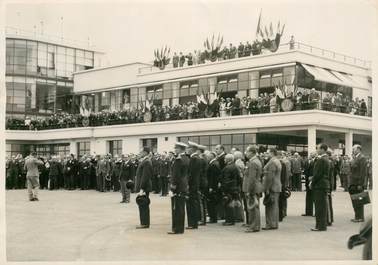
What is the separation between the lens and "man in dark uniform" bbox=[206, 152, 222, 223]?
38.7 ft

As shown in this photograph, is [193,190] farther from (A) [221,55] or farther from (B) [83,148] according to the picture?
(B) [83,148]

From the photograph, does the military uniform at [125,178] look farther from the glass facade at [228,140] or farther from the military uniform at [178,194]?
the glass facade at [228,140]

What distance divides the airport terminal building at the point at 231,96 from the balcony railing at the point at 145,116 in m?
0.32

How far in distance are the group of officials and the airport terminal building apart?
37.3 ft

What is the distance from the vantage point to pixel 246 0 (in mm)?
9328

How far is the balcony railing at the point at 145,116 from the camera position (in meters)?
25.4

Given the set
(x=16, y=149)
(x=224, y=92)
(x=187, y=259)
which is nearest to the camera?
(x=187, y=259)

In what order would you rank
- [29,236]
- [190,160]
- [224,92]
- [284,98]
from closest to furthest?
[29,236] < [190,160] < [284,98] < [224,92]

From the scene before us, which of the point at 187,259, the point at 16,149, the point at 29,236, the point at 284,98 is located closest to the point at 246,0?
the point at 187,259

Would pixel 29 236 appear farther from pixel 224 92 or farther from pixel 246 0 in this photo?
pixel 224 92

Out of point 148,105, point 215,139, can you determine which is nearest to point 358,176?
point 215,139

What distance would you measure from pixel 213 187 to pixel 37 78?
31.5 meters

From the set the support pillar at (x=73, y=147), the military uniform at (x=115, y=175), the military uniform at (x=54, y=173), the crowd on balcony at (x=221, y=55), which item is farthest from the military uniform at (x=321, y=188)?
the support pillar at (x=73, y=147)

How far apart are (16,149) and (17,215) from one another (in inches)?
1002
